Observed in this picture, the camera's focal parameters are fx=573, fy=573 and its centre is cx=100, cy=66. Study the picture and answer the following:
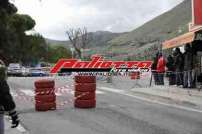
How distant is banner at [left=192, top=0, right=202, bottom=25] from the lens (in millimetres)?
28108

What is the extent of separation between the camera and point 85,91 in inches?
755

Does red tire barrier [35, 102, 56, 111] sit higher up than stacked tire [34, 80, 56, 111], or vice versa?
stacked tire [34, 80, 56, 111]

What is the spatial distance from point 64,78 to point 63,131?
26.2 meters

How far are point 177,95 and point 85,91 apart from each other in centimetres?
647

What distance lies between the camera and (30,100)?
23172mm

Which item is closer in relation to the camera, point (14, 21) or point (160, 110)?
point (160, 110)

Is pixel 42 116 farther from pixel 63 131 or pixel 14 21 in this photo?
pixel 14 21

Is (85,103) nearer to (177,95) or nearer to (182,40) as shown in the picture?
(177,95)

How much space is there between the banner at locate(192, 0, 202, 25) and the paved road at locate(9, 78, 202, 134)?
803 cm

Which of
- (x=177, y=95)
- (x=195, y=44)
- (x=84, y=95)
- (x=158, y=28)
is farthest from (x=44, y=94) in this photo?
(x=158, y=28)

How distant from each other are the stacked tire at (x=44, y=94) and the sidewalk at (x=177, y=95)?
517 centimetres

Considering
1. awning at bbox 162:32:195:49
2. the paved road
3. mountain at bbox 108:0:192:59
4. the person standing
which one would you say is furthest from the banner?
mountain at bbox 108:0:192:59

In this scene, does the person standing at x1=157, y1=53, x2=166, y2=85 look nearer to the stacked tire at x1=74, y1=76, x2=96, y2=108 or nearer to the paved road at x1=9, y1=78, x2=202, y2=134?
the paved road at x1=9, y1=78, x2=202, y2=134

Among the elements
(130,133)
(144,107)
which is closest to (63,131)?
(130,133)
